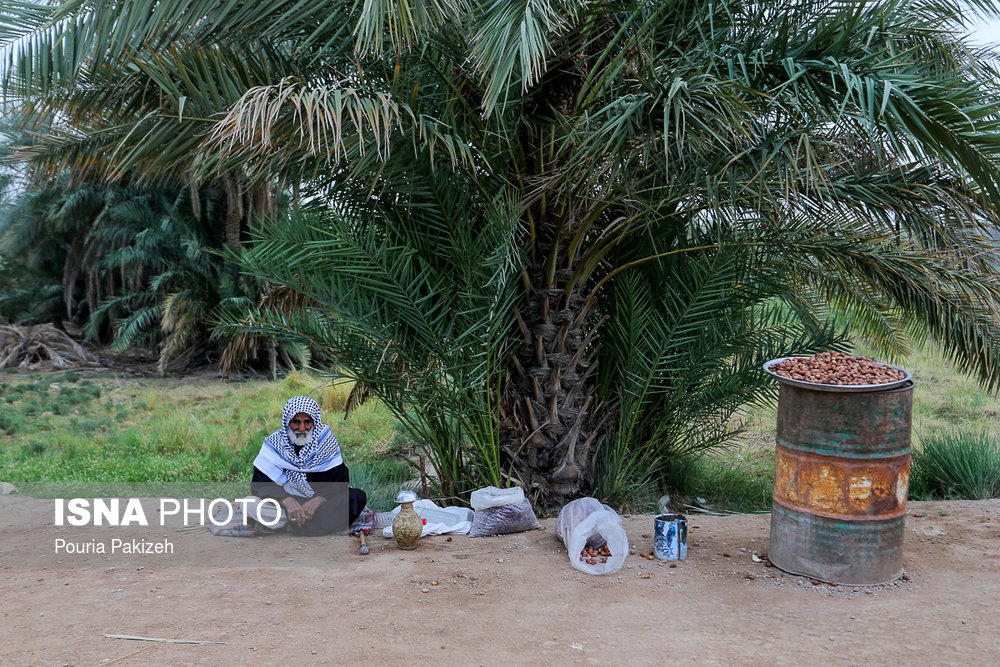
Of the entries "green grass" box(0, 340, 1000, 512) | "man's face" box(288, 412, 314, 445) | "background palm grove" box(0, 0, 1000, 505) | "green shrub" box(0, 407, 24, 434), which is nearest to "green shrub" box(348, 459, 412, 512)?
"green grass" box(0, 340, 1000, 512)

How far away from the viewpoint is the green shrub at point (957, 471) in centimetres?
659

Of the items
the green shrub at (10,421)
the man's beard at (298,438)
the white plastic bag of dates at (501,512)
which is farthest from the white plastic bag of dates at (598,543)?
the green shrub at (10,421)

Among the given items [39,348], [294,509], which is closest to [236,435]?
[294,509]

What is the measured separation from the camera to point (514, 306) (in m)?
5.70

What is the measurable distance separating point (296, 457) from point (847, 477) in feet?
11.1

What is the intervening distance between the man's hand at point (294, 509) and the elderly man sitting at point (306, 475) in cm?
1

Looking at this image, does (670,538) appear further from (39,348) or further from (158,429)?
(39,348)

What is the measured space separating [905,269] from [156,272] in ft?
53.5

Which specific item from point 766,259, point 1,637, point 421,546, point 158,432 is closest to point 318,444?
point 421,546

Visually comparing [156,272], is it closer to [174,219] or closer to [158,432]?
[174,219]

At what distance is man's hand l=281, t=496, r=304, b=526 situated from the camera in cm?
521

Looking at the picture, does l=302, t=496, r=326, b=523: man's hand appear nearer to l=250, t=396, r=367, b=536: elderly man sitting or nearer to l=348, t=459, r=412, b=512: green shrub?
l=250, t=396, r=367, b=536: elderly man sitting

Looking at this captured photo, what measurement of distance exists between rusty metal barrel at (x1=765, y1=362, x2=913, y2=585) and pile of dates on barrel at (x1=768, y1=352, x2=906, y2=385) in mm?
64

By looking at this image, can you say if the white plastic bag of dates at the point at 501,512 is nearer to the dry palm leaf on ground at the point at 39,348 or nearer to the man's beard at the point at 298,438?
the man's beard at the point at 298,438
